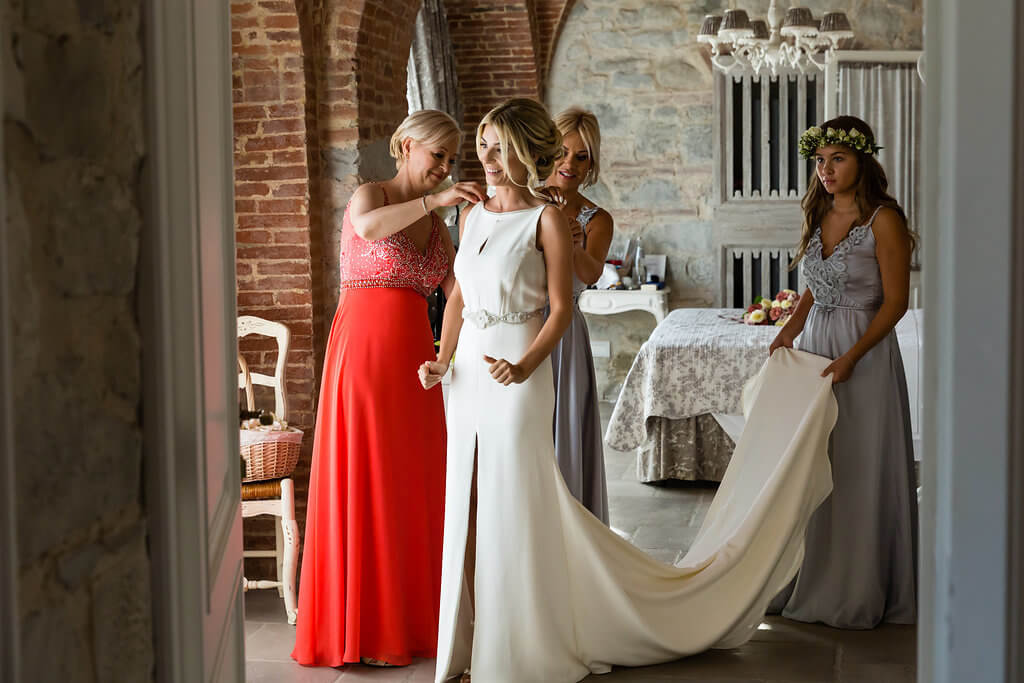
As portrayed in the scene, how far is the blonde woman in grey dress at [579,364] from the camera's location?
13.6 feet

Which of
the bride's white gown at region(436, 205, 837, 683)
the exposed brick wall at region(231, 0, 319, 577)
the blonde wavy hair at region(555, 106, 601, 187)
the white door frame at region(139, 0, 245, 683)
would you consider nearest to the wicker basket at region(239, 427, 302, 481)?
the exposed brick wall at region(231, 0, 319, 577)

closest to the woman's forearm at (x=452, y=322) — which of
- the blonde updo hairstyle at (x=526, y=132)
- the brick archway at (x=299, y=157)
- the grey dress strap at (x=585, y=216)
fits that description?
the blonde updo hairstyle at (x=526, y=132)

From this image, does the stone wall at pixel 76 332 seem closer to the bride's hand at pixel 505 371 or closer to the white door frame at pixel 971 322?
the white door frame at pixel 971 322

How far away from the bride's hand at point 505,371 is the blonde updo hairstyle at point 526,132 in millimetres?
575

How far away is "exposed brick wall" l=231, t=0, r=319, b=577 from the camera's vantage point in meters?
4.81

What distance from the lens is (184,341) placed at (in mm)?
1451

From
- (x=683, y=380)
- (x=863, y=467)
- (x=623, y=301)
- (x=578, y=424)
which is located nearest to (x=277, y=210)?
(x=578, y=424)

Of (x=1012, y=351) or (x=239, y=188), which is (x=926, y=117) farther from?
(x=239, y=188)

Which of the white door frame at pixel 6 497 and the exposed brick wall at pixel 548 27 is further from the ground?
the exposed brick wall at pixel 548 27

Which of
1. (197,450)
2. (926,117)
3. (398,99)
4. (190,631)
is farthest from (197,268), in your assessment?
(398,99)

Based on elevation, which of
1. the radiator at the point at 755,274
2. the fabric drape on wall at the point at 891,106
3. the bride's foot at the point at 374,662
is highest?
the fabric drape on wall at the point at 891,106

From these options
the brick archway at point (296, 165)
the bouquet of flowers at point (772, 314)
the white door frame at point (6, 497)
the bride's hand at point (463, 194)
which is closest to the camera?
the white door frame at point (6, 497)

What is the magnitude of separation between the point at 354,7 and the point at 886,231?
2.50 m

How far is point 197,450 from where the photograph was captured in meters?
1.48
